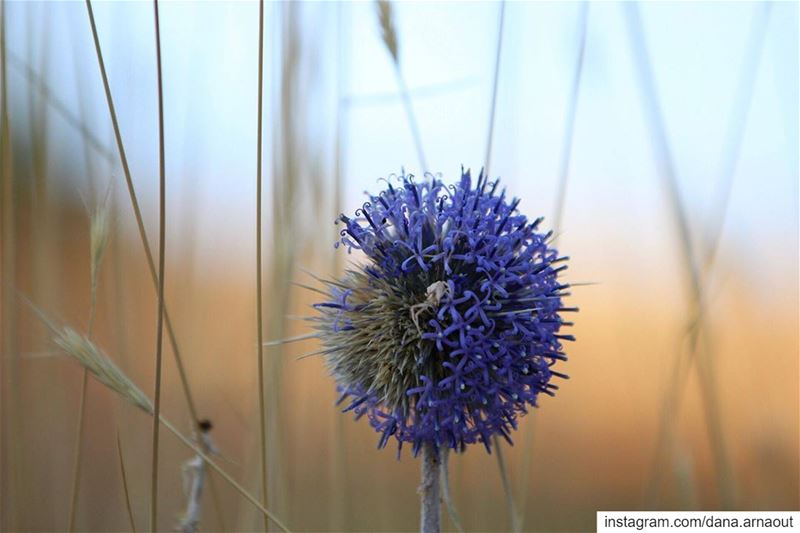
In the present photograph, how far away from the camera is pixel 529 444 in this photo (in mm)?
1587

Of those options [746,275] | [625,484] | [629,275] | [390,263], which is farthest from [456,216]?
[625,484]

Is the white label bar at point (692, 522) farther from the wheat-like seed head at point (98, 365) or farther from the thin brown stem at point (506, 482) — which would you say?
the wheat-like seed head at point (98, 365)

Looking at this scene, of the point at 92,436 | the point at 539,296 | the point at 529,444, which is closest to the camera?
the point at 539,296

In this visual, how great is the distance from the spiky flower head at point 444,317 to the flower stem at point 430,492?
0.02 meters

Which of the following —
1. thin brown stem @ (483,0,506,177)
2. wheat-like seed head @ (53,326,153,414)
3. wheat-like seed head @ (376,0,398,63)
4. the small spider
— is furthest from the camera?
thin brown stem @ (483,0,506,177)

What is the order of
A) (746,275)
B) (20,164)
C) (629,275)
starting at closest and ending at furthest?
(746,275) < (20,164) < (629,275)

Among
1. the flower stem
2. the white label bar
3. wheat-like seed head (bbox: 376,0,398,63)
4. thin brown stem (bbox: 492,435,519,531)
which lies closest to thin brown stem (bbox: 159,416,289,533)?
the flower stem

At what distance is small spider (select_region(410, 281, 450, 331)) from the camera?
1.16 metres

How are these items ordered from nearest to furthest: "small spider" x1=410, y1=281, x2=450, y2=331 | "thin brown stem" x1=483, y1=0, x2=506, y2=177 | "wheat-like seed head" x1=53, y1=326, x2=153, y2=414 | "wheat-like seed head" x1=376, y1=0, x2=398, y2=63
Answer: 1. "wheat-like seed head" x1=53, y1=326, x2=153, y2=414
2. "small spider" x1=410, y1=281, x2=450, y2=331
3. "wheat-like seed head" x1=376, y1=0, x2=398, y2=63
4. "thin brown stem" x1=483, y1=0, x2=506, y2=177

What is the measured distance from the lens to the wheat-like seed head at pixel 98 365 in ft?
3.46

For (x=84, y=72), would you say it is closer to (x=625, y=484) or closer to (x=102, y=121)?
(x=102, y=121)

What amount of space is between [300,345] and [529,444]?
721 mm

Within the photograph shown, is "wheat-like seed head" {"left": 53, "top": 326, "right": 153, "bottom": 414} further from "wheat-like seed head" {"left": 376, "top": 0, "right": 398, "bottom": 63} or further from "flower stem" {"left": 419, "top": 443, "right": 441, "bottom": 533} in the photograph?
"wheat-like seed head" {"left": 376, "top": 0, "right": 398, "bottom": 63}

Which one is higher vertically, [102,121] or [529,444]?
[102,121]
